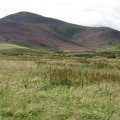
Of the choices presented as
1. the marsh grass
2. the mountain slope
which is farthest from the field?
the mountain slope

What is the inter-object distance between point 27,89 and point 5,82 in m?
1.80

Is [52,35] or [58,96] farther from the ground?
[52,35]

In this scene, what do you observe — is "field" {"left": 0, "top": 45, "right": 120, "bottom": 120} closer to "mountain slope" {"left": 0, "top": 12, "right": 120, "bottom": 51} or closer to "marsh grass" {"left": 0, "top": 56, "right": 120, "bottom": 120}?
"marsh grass" {"left": 0, "top": 56, "right": 120, "bottom": 120}

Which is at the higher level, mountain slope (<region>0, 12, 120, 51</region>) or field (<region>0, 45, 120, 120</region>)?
mountain slope (<region>0, 12, 120, 51</region>)

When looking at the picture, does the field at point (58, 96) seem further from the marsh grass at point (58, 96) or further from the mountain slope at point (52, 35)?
the mountain slope at point (52, 35)

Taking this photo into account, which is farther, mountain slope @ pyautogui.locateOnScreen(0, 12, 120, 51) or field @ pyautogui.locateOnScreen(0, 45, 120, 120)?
mountain slope @ pyautogui.locateOnScreen(0, 12, 120, 51)

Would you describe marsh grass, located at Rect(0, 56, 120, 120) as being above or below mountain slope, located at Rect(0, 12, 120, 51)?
below

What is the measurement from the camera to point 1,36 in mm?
123188

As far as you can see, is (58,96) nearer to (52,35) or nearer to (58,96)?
(58,96)

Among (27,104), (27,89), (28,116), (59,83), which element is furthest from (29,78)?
(28,116)

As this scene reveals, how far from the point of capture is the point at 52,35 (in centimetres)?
14738

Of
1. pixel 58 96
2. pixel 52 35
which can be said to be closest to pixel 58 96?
pixel 58 96

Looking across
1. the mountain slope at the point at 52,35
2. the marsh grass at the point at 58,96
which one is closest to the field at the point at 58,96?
the marsh grass at the point at 58,96

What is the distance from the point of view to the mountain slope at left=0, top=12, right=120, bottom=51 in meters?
123
